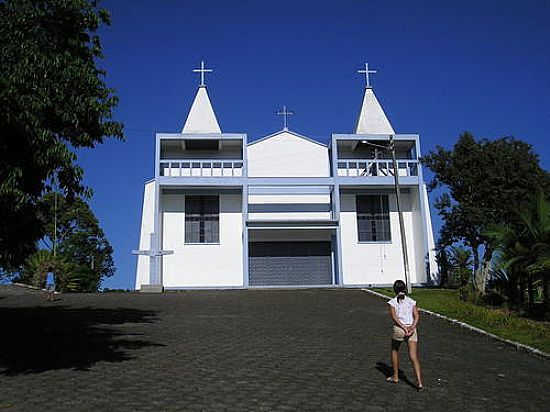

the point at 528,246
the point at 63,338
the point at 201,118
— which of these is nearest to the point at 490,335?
the point at 528,246

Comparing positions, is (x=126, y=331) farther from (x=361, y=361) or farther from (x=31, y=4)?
(x=31, y=4)

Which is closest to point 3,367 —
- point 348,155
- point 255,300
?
point 255,300

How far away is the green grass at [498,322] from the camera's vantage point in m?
11.9

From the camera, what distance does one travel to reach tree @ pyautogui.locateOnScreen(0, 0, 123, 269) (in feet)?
24.8

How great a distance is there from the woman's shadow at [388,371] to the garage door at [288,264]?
2004 cm

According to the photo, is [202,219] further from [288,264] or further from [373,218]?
[373,218]

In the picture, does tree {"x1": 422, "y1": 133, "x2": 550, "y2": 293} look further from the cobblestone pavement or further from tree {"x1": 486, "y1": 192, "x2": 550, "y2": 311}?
the cobblestone pavement

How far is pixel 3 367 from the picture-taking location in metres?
8.98

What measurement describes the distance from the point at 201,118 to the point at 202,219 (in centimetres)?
516

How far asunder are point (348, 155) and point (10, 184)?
2493 centimetres

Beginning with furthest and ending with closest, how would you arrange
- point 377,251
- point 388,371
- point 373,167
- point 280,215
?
point 373,167, point 280,215, point 377,251, point 388,371

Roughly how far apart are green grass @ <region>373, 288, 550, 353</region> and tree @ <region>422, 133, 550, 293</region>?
14.3 feet

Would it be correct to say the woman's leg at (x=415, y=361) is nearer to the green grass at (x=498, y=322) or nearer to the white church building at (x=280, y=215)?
the green grass at (x=498, y=322)

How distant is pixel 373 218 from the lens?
98.0 feet
